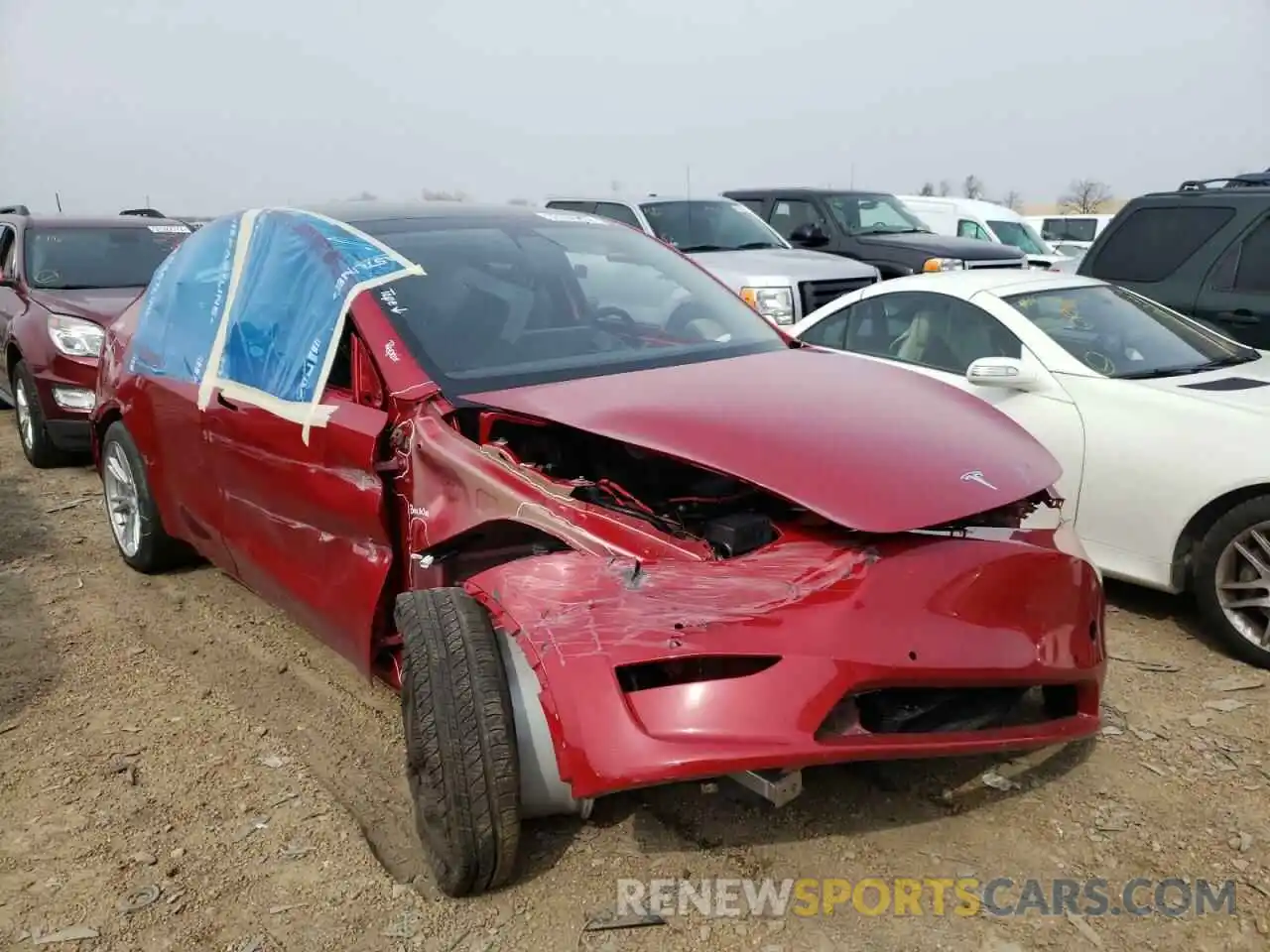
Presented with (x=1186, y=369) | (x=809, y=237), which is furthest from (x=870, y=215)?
(x=1186, y=369)

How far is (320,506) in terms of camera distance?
3199 millimetres

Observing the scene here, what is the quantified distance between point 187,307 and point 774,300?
511cm

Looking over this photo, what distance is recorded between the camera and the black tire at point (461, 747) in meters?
2.35

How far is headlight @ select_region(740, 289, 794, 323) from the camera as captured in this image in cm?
828

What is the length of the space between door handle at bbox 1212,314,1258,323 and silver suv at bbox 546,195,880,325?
9.73 ft

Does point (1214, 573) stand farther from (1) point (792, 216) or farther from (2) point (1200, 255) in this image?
(1) point (792, 216)

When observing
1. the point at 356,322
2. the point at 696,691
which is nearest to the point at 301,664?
the point at 356,322

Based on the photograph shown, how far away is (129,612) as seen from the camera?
448 centimetres

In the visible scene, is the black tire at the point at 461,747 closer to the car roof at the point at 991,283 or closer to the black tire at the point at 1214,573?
the black tire at the point at 1214,573

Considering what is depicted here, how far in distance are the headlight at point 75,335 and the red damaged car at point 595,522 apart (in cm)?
349

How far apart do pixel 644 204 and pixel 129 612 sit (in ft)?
22.9

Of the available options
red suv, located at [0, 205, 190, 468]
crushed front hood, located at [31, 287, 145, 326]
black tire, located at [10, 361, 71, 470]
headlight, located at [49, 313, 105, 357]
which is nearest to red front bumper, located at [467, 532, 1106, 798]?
red suv, located at [0, 205, 190, 468]

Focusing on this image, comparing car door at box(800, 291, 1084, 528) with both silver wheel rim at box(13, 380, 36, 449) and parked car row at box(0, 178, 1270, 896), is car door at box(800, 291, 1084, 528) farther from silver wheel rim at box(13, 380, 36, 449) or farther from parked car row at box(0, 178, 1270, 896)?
silver wheel rim at box(13, 380, 36, 449)

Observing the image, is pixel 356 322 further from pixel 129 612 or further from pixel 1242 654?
pixel 1242 654
